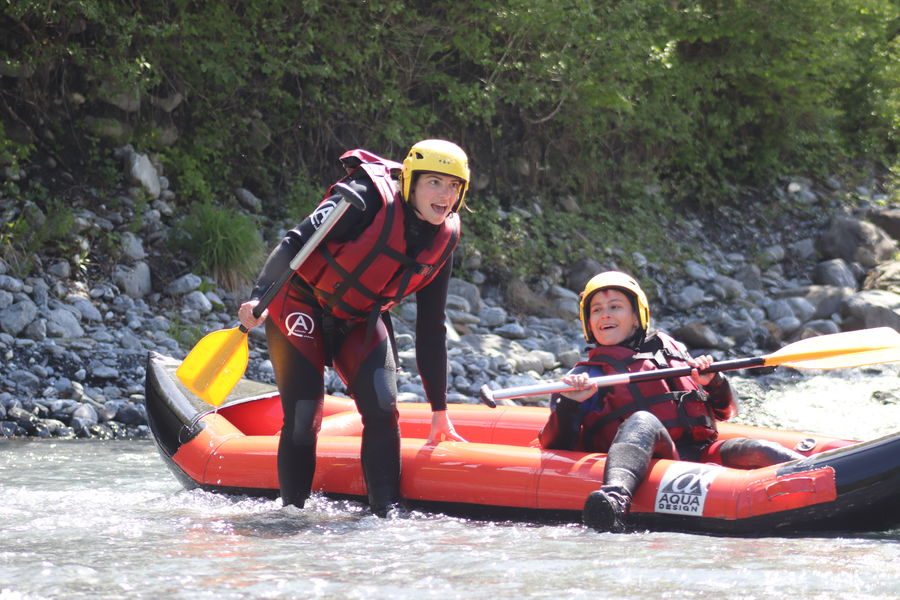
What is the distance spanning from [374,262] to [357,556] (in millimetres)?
1040

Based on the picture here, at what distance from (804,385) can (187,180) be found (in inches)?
189

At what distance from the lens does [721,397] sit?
4332 mm

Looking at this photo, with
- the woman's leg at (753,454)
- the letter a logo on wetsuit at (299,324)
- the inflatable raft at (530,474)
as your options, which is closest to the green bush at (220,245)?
the inflatable raft at (530,474)

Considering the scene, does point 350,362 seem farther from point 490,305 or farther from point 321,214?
point 490,305

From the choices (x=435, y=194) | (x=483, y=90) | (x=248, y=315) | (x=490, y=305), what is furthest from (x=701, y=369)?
(x=483, y=90)

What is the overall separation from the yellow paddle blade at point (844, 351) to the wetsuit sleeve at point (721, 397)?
0.19 metres

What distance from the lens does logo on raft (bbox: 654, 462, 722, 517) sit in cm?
385

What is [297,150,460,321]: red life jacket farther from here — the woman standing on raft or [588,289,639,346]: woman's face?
[588,289,639,346]: woman's face

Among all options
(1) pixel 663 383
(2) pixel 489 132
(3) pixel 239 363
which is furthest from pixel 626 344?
(2) pixel 489 132

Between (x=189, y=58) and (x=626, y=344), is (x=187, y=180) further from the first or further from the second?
(x=626, y=344)

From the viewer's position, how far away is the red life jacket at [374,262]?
4.01 metres

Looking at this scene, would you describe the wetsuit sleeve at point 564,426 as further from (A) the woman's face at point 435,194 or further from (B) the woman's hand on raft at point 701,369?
(A) the woman's face at point 435,194

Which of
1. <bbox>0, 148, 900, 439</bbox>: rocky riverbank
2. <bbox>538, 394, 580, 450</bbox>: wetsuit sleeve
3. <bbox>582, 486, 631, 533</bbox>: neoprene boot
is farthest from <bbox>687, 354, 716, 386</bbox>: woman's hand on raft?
<bbox>0, 148, 900, 439</bbox>: rocky riverbank

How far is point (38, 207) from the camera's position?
7992mm
